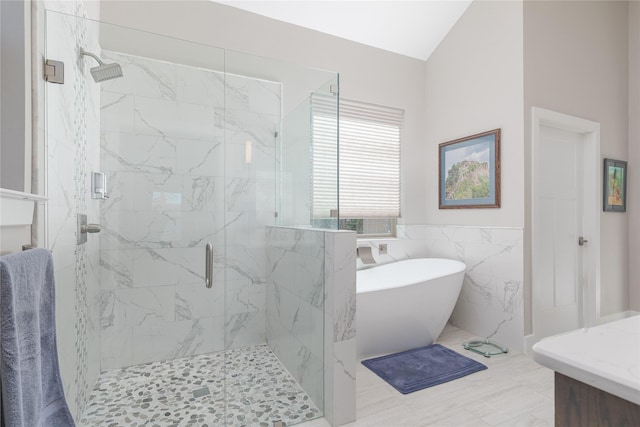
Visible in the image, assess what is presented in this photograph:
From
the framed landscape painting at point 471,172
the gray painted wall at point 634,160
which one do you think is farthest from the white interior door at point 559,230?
the gray painted wall at point 634,160

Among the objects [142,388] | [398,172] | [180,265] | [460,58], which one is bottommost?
[142,388]

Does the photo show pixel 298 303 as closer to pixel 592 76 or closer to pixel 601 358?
pixel 601 358

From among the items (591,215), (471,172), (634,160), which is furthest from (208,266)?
(634,160)

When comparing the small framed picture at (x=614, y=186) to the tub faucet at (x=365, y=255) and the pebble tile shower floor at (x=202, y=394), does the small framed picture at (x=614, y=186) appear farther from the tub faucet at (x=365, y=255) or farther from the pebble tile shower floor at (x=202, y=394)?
the pebble tile shower floor at (x=202, y=394)

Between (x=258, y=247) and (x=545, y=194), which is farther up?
(x=545, y=194)

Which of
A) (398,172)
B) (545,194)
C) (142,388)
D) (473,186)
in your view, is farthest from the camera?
(398,172)

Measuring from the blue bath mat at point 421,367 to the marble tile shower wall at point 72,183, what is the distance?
180cm

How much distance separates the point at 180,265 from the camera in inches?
84.4

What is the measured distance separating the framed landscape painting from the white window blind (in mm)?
503

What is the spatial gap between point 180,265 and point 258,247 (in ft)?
1.71

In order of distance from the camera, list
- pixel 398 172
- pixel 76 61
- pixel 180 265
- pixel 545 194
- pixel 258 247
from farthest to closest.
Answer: pixel 398 172 → pixel 545 194 → pixel 258 247 → pixel 180 265 → pixel 76 61

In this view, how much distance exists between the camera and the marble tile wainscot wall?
178 centimetres

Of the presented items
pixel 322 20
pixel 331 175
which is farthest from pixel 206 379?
pixel 322 20

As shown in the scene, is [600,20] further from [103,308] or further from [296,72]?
[103,308]
